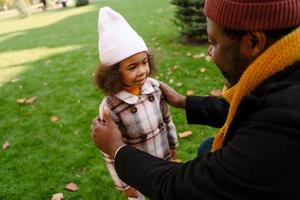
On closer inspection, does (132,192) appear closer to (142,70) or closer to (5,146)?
(142,70)

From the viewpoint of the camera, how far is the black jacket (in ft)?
4.40

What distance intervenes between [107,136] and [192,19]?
5766 millimetres

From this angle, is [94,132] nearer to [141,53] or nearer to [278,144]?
[141,53]

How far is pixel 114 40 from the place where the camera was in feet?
8.24

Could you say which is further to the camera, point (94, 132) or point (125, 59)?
point (125, 59)

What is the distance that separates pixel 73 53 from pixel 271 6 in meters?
7.87

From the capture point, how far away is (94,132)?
2.16 metres

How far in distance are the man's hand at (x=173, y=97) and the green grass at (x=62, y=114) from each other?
0.52 m

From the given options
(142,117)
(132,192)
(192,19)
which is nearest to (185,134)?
(132,192)

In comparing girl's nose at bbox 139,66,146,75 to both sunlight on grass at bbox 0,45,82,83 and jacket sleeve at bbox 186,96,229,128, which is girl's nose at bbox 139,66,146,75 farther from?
sunlight on grass at bbox 0,45,82,83

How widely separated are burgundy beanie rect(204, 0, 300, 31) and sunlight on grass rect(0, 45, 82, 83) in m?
6.82

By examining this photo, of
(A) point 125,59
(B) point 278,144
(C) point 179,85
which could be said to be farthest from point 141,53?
(C) point 179,85

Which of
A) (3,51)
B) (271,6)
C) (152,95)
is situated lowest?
(3,51)

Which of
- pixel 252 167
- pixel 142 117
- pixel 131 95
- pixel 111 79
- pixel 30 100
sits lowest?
pixel 30 100
